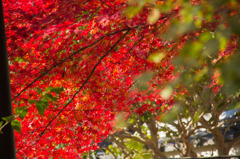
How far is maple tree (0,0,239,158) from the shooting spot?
362 centimetres

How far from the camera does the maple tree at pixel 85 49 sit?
11.9 ft

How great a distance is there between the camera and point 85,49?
4336mm

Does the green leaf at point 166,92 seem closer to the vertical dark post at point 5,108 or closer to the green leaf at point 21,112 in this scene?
the vertical dark post at point 5,108

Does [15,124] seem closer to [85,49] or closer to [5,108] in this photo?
[5,108]

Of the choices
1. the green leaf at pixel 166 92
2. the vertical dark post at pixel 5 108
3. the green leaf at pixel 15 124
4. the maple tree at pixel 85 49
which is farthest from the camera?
the green leaf at pixel 166 92

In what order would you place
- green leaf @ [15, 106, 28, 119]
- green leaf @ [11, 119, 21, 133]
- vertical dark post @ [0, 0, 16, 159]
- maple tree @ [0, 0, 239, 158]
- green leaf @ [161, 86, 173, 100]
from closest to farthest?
1. green leaf @ [15, 106, 28, 119]
2. green leaf @ [11, 119, 21, 133]
3. vertical dark post @ [0, 0, 16, 159]
4. maple tree @ [0, 0, 239, 158]
5. green leaf @ [161, 86, 173, 100]

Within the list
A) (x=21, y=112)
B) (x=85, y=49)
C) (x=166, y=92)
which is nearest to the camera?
(x=21, y=112)

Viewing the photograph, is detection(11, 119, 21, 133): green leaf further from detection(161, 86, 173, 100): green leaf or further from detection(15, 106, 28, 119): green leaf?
detection(161, 86, 173, 100): green leaf

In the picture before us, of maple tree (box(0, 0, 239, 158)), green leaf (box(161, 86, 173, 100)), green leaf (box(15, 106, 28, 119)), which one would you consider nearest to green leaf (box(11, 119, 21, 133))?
maple tree (box(0, 0, 239, 158))

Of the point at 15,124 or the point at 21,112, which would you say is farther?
the point at 15,124

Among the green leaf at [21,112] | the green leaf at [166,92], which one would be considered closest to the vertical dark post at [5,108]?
the green leaf at [21,112]

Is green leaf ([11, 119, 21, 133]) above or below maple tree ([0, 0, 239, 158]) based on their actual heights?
below

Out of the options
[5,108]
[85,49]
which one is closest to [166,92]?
[85,49]

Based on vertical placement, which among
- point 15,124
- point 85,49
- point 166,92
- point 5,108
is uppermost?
point 85,49
